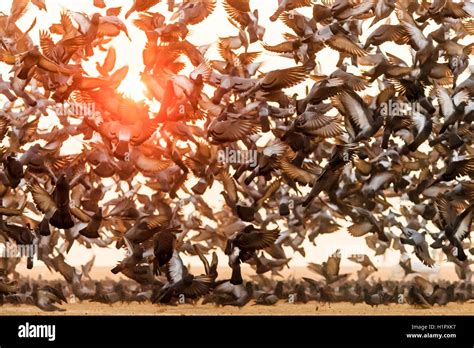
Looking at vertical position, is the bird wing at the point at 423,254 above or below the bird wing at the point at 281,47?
below

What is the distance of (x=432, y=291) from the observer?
6.85m

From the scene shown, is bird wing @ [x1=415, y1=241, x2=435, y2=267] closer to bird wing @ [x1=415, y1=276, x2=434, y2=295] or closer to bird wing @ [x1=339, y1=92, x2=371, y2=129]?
bird wing @ [x1=415, y1=276, x2=434, y2=295]

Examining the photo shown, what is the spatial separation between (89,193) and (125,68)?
2.90ft

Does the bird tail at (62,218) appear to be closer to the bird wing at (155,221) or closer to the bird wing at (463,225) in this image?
the bird wing at (155,221)

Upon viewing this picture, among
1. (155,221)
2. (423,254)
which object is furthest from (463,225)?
(155,221)

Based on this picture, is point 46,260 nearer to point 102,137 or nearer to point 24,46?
point 102,137

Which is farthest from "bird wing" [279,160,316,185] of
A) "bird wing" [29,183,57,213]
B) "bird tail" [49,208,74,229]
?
"bird wing" [29,183,57,213]

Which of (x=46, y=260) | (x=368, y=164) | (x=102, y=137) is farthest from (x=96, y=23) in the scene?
(x=368, y=164)

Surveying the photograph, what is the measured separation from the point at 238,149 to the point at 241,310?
3.52ft

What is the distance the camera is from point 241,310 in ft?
21.2

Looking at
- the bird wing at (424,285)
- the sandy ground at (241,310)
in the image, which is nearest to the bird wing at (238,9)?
the sandy ground at (241,310)

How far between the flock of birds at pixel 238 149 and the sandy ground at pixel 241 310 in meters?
0.07

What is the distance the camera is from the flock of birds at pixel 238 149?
6.46 meters

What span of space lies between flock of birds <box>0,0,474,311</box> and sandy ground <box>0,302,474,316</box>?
2.8 inches
